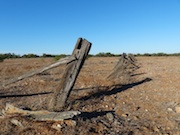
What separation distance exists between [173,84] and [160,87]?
796mm

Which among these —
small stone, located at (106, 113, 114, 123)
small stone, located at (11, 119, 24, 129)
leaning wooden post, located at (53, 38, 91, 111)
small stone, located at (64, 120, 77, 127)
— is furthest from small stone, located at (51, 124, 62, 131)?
small stone, located at (106, 113, 114, 123)

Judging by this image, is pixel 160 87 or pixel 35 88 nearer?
pixel 35 88

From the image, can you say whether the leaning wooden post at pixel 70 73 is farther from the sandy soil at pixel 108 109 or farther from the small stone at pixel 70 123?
the small stone at pixel 70 123

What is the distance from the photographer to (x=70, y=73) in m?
5.57

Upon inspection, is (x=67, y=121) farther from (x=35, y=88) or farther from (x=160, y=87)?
(x=160, y=87)

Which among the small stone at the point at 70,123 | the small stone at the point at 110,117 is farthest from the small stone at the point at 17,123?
the small stone at the point at 110,117

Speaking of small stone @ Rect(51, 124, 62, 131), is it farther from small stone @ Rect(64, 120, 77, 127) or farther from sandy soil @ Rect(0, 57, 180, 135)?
small stone @ Rect(64, 120, 77, 127)

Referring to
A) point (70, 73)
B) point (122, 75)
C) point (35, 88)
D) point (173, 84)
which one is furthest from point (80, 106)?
point (122, 75)

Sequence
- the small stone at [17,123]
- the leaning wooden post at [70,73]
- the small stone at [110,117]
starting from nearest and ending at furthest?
the small stone at [17,123], the small stone at [110,117], the leaning wooden post at [70,73]

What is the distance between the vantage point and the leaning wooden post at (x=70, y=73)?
Result: 555 cm

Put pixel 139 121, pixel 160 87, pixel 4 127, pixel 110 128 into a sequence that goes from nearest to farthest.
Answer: pixel 4 127, pixel 110 128, pixel 139 121, pixel 160 87

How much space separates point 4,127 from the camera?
450 cm

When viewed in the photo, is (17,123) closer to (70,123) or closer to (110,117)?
(70,123)

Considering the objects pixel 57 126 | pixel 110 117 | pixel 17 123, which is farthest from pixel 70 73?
pixel 17 123
